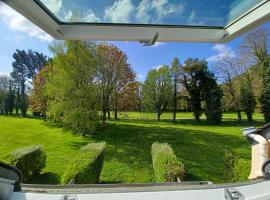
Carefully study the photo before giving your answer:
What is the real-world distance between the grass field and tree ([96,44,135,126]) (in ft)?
5.41

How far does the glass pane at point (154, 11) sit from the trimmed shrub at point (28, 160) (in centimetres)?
404

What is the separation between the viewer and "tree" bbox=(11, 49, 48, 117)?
20016 millimetres

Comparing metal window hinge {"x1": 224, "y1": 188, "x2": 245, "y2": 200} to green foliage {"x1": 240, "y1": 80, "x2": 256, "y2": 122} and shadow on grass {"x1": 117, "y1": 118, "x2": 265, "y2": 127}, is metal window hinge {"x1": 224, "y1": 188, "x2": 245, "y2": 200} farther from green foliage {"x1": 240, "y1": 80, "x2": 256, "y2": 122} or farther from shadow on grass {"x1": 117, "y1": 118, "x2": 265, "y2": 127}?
green foliage {"x1": 240, "y1": 80, "x2": 256, "y2": 122}

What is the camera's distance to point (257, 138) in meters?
1.21

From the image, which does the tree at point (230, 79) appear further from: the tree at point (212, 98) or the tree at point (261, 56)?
the tree at point (261, 56)

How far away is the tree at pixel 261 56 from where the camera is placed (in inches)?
666

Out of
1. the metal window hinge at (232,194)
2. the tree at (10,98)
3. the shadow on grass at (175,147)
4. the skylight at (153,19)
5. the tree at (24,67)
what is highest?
the tree at (24,67)

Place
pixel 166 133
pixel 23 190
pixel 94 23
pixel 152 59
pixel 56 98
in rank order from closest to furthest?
pixel 23 190, pixel 94 23, pixel 56 98, pixel 166 133, pixel 152 59

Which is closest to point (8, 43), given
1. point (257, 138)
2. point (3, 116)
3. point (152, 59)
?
point (3, 116)

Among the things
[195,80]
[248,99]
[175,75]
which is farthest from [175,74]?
[248,99]

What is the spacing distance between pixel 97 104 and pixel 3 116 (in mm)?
9277

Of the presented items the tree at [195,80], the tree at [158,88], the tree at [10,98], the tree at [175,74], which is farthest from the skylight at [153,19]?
the tree at [10,98]

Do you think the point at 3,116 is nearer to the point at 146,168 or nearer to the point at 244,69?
the point at 146,168

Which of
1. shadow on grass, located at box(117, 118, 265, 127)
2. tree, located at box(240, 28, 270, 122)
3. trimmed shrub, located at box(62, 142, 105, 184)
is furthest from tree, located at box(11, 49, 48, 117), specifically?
trimmed shrub, located at box(62, 142, 105, 184)
